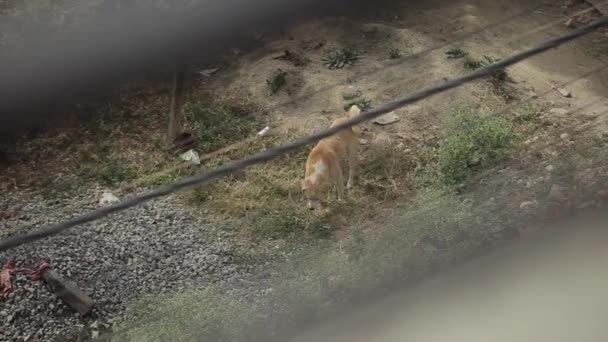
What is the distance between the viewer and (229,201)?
16.5 ft

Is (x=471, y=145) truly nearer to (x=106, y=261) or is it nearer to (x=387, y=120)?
(x=387, y=120)

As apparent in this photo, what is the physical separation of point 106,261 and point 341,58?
2791 millimetres

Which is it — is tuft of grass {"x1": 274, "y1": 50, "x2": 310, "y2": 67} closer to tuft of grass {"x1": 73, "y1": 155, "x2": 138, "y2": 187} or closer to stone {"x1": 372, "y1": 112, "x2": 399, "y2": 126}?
stone {"x1": 372, "y1": 112, "x2": 399, "y2": 126}

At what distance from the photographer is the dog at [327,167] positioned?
4828 mm

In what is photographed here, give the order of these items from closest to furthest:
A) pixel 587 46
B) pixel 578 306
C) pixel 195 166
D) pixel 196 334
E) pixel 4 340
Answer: pixel 578 306 < pixel 196 334 < pixel 4 340 < pixel 195 166 < pixel 587 46

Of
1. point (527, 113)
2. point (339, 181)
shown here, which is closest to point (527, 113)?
point (527, 113)

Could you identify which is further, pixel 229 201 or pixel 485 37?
pixel 485 37

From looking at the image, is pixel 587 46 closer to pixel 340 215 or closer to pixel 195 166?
pixel 340 215

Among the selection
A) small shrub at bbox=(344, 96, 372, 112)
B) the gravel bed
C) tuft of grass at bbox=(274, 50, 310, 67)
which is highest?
tuft of grass at bbox=(274, 50, 310, 67)

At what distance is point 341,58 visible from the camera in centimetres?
627

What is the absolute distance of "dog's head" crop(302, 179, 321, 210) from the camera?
15.7 feet

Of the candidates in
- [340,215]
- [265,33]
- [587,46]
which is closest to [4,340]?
[340,215]

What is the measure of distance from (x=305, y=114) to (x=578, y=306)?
9.67 ft

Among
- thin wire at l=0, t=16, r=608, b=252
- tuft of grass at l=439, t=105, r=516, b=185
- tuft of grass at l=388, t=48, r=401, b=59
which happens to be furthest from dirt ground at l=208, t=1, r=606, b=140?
thin wire at l=0, t=16, r=608, b=252
